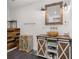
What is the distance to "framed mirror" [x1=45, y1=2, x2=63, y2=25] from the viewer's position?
380cm

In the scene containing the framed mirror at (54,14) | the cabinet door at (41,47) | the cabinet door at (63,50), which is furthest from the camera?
the framed mirror at (54,14)

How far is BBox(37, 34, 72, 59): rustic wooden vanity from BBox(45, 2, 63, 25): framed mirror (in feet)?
2.53

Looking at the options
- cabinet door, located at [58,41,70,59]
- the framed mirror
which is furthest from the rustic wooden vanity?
the framed mirror

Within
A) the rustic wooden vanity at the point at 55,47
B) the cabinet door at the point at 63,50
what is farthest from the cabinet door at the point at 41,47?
the cabinet door at the point at 63,50

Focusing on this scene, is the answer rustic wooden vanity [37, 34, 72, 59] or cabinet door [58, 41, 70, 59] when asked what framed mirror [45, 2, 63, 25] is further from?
cabinet door [58, 41, 70, 59]

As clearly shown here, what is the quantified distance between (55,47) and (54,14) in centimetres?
138

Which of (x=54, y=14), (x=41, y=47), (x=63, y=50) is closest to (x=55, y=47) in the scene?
(x=63, y=50)

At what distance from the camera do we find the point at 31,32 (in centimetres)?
496

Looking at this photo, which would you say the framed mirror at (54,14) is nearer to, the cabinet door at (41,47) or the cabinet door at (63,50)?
the cabinet door at (41,47)

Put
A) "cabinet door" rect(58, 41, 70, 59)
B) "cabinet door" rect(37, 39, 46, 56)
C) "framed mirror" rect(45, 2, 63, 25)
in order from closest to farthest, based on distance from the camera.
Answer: "cabinet door" rect(58, 41, 70, 59), "cabinet door" rect(37, 39, 46, 56), "framed mirror" rect(45, 2, 63, 25)

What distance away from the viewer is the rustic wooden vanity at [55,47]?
2989 mm

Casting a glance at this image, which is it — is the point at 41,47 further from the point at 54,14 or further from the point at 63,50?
the point at 54,14
